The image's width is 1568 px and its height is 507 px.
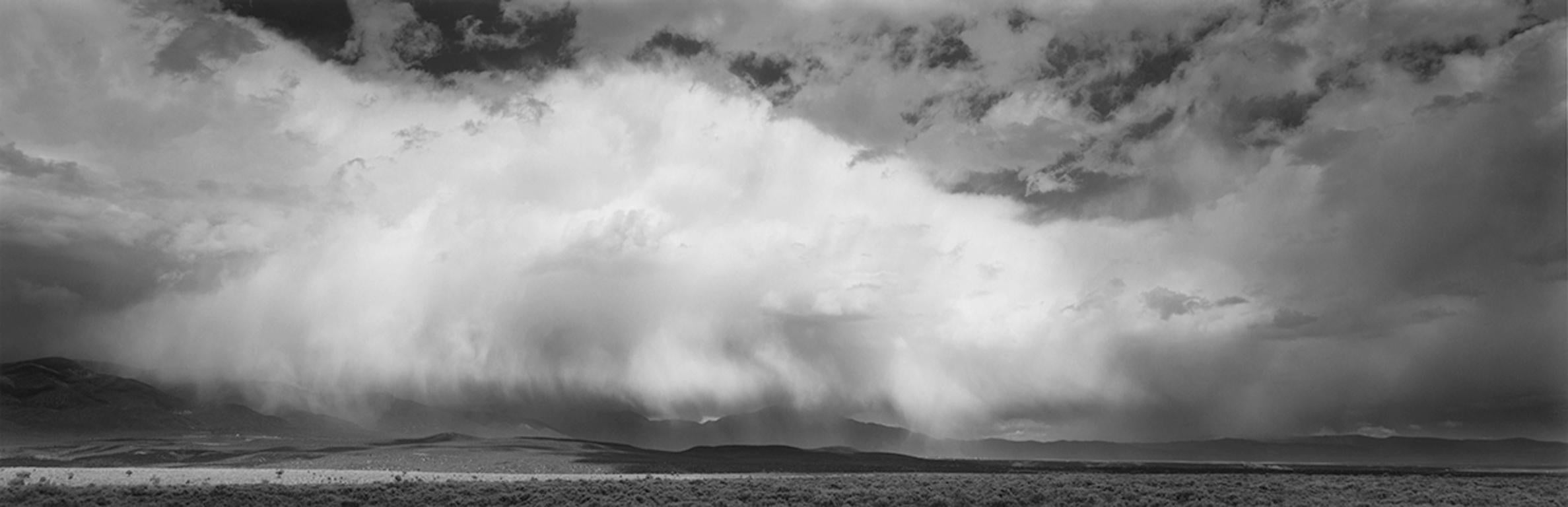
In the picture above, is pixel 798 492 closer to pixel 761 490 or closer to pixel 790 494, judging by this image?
pixel 790 494

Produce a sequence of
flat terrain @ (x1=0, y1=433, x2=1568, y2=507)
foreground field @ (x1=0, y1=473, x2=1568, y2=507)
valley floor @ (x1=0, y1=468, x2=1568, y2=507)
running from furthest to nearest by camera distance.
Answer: flat terrain @ (x1=0, y1=433, x2=1568, y2=507), valley floor @ (x1=0, y1=468, x2=1568, y2=507), foreground field @ (x1=0, y1=473, x2=1568, y2=507)

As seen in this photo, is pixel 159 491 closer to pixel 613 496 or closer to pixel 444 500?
pixel 444 500

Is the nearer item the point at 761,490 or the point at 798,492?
the point at 798,492

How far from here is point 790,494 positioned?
59.2 metres

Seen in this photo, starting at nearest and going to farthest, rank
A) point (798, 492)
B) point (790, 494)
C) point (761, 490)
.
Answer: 1. point (790, 494)
2. point (798, 492)
3. point (761, 490)

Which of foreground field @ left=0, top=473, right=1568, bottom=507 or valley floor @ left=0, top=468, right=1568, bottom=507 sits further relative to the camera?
valley floor @ left=0, top=468, right=1568, bottom=507

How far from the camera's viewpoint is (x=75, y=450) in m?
192

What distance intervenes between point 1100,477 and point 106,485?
215 feet

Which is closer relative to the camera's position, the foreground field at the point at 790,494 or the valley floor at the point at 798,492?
the foreground field at the point at 790,494

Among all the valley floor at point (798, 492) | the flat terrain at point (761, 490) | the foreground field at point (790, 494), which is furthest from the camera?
the flat terrain at point (761, 490)

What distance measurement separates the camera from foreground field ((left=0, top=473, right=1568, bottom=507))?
5578 cm

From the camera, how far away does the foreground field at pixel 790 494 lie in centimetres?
5578

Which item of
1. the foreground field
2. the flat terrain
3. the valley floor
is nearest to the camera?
the foreground field

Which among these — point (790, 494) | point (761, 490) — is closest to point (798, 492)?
point (790, 494)
